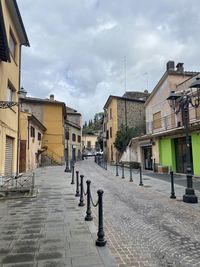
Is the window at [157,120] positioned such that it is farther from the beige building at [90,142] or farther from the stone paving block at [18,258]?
the beige building at [90,142]

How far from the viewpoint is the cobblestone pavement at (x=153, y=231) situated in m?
4.04

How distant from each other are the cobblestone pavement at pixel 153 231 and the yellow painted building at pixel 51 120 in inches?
1024

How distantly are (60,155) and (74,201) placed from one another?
26.5m

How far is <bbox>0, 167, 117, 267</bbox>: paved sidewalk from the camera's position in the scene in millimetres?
3840

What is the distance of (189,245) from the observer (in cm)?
464

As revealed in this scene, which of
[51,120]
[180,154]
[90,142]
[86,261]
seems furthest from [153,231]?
[90,142]

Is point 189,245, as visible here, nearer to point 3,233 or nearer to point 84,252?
point 84,252

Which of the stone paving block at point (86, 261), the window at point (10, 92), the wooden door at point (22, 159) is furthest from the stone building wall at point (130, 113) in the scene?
the stone paving block at point (86, 261)

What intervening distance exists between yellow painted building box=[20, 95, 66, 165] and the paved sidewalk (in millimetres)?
26730

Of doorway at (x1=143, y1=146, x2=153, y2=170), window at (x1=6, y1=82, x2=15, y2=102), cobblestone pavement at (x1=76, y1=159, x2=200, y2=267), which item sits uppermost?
window at (x1=6, y1=82, x2=15, y2=102)

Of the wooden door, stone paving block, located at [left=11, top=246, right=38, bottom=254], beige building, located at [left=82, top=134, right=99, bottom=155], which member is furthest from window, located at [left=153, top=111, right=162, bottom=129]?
beige building, located at [left=82, top=134, right=99, bottom=155]

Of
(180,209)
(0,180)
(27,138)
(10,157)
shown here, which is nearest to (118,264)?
(180,209)

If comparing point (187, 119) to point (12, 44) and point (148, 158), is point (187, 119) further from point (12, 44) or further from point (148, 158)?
point (148, 158)

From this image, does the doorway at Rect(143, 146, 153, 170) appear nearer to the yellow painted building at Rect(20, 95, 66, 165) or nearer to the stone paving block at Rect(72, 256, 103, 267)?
the yellow painted building at Rect(20, 95, 66, 165)
